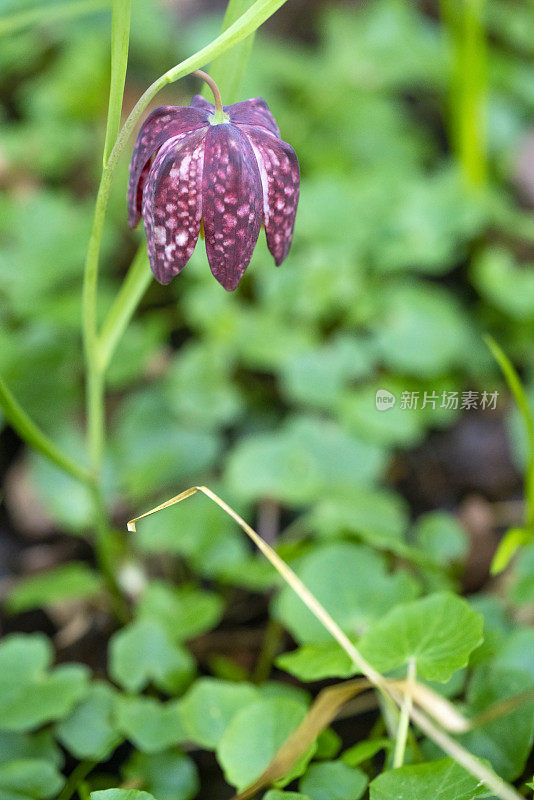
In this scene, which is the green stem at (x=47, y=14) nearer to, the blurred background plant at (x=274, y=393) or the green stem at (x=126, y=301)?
the blurred background plant at (x=274, y=393)

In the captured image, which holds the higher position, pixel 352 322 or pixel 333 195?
pixel 333 195

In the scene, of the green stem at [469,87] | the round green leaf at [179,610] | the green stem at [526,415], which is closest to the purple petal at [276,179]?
the green stem at [526,415]

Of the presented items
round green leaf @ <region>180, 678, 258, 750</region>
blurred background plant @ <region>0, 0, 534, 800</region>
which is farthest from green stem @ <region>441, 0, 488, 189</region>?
round green leaf @ <region>180, 678, 258, 750</region>

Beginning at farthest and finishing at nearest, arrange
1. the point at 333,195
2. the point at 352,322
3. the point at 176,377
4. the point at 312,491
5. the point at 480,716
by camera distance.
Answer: the point at 333,195 → the point at 352,322 → the point at 176,377 → the point at 312,491 → the point at 480,716

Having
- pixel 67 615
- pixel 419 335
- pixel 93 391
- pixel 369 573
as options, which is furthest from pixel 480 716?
pixel 419 335

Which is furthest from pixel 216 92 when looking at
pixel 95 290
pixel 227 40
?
pixel 95 290

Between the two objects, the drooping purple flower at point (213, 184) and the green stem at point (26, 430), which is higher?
the drooping purple flower at point (213, 184)

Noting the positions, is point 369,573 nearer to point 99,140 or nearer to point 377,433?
point 377,433
